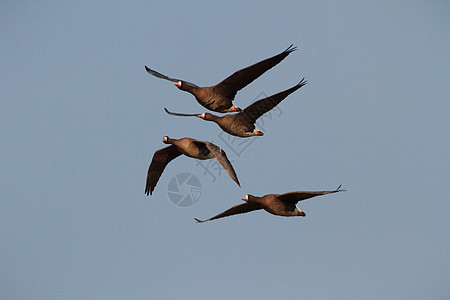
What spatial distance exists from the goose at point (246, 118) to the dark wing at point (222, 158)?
3.33 ft

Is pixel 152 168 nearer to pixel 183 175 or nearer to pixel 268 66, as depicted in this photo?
pixel 183 175

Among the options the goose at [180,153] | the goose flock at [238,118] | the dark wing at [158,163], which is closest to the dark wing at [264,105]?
the goose flock at [238,118]

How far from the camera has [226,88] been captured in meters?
17.4

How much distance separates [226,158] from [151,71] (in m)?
3.82

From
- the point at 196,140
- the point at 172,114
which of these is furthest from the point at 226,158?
the point at 172,114

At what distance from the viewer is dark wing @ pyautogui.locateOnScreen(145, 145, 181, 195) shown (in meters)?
19.7

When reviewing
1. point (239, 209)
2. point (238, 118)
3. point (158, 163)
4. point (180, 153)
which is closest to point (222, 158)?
point (238, 118)

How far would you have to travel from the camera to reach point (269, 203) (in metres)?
17.2

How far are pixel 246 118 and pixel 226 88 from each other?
0.97m

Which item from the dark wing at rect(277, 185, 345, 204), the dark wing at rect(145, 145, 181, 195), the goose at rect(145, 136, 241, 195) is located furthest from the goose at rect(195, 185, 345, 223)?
the dark wing at rect(145, 145, 181, 195)

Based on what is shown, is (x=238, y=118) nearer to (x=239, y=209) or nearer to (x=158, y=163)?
(x=239, y=209)

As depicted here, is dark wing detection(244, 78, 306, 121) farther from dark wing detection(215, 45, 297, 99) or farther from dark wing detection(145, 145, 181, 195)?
dark wing detection(145, 145, 181, 195)

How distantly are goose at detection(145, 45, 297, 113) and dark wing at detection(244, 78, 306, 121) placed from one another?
1.02ft

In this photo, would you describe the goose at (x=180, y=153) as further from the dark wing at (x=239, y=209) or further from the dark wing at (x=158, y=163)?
the dark wing at (x=239, y=209)
